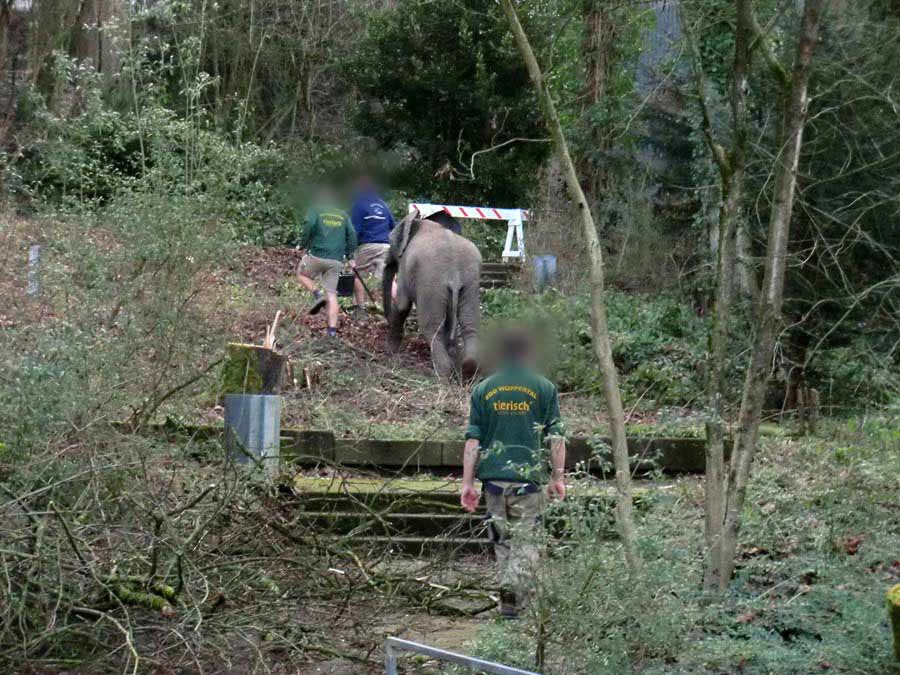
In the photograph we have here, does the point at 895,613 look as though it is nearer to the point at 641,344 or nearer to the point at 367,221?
the point at 641,344

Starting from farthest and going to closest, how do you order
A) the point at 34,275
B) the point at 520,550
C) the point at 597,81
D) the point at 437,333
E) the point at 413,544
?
the point at 597,81 → the point at 437,333 → the point at 34,275 → the point at 413,544 → the point at 520,550

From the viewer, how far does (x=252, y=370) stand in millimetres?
13000

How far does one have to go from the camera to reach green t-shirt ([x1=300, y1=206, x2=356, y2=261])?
17.0m

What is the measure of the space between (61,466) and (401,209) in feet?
55.1

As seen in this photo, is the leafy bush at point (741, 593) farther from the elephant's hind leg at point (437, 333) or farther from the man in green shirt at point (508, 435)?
the elephant's hind leg at point (437, 333)

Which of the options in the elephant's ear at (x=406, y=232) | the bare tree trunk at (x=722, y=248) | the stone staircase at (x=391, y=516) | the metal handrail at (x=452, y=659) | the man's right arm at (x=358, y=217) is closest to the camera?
the metal handrail at (x=452, y=659)

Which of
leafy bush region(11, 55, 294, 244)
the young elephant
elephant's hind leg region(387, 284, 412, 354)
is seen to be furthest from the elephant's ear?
leafy bush region(11, 55, 294, 244)

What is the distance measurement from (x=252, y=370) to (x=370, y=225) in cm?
566

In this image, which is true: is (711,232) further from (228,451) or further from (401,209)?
(228,451)

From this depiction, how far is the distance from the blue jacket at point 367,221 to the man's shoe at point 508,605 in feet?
36.2

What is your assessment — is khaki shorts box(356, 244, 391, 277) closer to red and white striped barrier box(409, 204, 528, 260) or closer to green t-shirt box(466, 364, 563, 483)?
red and white striped barrier box(409, 204, 528, 260)

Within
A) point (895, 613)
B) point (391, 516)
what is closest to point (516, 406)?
point (391, 516)

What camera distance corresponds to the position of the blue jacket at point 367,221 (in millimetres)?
18281

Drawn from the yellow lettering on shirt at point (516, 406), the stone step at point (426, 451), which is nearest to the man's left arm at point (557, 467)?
the yellow lettering on shirt at point (516, 406)
